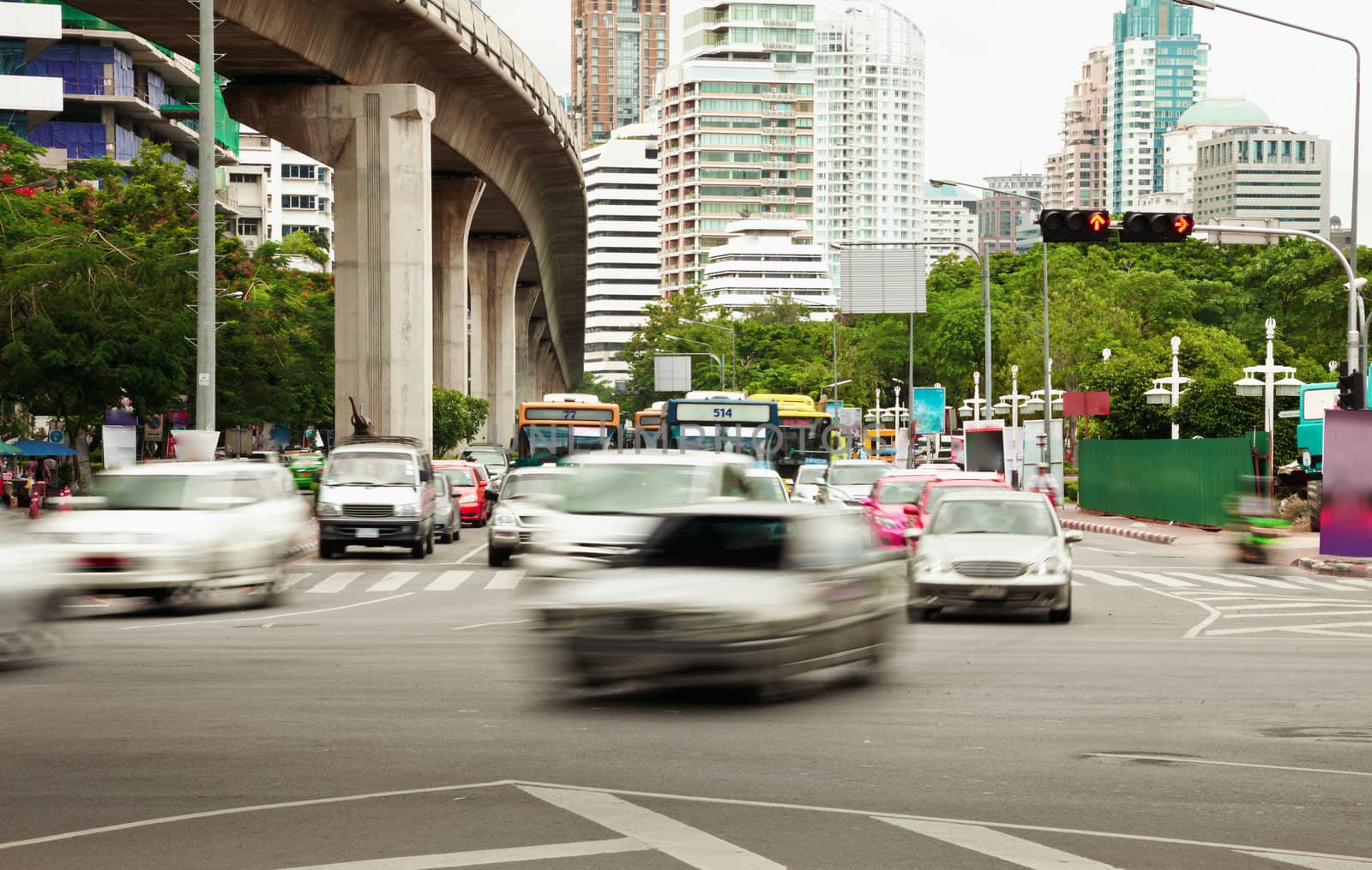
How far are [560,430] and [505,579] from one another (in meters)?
26.3

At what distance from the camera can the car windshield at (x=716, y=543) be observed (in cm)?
1261

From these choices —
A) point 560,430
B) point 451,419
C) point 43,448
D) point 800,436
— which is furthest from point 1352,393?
point 451,419

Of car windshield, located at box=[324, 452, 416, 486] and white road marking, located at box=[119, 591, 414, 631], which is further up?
car windshield, located at box=[324, 452, 416, 486]

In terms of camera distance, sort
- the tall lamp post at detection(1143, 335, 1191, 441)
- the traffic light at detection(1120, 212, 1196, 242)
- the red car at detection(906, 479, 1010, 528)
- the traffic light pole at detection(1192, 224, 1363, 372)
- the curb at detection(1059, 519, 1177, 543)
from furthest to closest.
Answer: the tall lamp post at detection(1143, 335, 1191, 441) → the curb at detection(1059, 519, 1177, 543) → the traffic light pole at detection(1192, 224, 1363, 372) → the traffic light at detection(1120, 212, 1196, 242) → the red car at detection(906, 479, 1010, 528)

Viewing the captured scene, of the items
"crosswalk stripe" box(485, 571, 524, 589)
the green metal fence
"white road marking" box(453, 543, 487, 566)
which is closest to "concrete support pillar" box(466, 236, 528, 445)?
the green metal fence

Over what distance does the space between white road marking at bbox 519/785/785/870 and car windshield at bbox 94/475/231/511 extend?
12021mm

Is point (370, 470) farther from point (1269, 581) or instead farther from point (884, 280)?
point (884, 280)

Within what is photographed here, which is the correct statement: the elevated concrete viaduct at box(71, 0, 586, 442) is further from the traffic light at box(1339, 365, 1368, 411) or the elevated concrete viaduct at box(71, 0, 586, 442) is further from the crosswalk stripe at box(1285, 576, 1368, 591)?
the crosswalk stripe at box(1285, 576, 1368, 591)

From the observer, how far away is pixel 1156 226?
28.4 metres

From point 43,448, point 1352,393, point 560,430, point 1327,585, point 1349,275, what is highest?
point 1349,275

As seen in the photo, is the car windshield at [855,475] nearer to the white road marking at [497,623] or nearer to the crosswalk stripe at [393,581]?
the crosswalk stripe at [393,581]

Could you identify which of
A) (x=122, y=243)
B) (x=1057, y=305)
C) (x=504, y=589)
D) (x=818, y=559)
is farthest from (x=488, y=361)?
(x=818, y=559)

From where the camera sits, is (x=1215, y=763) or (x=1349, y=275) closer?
(x=1215, y=763)

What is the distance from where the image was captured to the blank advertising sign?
7862 cm
